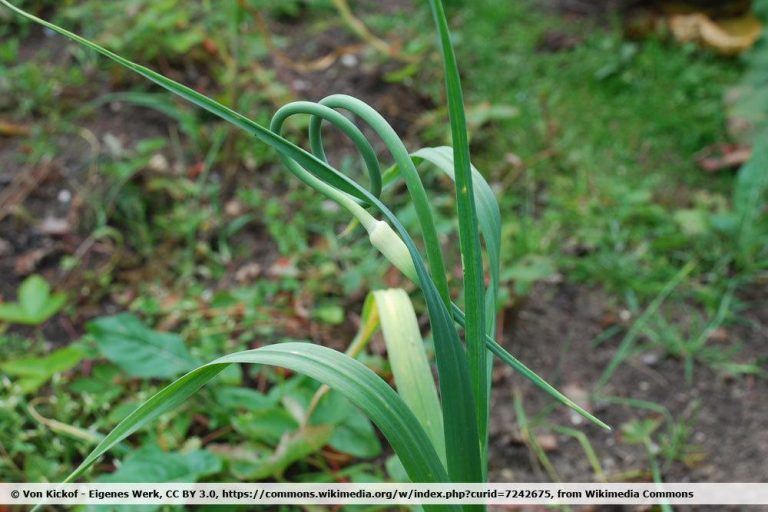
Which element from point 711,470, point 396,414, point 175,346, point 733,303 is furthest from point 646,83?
point 396,414

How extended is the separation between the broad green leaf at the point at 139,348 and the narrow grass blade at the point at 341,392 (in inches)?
23.8

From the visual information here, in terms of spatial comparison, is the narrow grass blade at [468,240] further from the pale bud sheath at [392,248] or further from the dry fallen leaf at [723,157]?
the dry fallen leaf at [723,157]

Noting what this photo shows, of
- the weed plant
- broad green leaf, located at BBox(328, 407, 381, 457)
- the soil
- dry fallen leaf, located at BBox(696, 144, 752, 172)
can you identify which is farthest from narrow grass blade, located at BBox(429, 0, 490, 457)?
dry fallen leaf, located at BBox(696, 144, 752, 172)

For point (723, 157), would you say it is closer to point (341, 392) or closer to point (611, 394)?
point (611, 394)

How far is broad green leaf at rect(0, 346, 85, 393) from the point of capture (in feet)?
4.72

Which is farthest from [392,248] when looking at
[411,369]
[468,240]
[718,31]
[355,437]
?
[718,31]

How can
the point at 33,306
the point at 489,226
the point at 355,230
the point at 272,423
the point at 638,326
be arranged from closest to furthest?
the point at 489,226 → the point at 272,423 → the point at 33,306 → the point at 638,326 → the point at 355,230

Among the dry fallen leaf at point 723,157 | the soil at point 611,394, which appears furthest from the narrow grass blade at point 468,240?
the dry fallen leaf at point 723,157

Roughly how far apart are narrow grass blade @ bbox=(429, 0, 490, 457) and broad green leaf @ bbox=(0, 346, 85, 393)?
0.92 m

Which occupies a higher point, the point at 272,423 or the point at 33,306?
the point at 33,306

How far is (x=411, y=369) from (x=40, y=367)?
86cm

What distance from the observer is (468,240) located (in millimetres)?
830

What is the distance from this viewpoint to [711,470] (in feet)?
4.91

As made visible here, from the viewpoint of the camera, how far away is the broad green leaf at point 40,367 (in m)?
1.44
